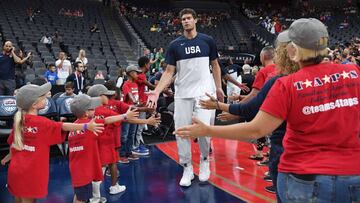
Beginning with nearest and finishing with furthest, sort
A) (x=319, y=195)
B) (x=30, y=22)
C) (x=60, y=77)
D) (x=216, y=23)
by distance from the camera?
1. (x=319, y=195)
2. (x=60, y=77)
3. (x=30, y=22)
4. (x=216, y=23)

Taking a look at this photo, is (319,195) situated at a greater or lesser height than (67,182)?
greater

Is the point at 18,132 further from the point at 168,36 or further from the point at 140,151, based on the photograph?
the point at 168,36

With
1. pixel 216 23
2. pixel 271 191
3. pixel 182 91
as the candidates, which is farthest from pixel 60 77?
pixel 216 23

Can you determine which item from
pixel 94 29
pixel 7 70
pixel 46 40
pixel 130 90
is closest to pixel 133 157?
pixel 130 90

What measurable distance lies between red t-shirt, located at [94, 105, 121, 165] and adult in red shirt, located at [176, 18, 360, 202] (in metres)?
2.61

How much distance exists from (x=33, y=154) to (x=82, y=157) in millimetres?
546

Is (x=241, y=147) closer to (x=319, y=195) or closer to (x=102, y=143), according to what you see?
(x=102, y=143)

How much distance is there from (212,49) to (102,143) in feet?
5.68

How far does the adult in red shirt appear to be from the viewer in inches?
67.2

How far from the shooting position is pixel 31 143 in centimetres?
310

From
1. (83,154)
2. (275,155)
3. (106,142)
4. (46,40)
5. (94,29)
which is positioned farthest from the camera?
(94,29)

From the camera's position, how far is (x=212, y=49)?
4.64 m

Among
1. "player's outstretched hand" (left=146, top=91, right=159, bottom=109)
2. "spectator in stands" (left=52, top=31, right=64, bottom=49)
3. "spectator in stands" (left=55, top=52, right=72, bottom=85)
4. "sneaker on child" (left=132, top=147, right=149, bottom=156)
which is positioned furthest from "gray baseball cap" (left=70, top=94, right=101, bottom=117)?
"spectator in stands" (left=52, top=31, right=64, bottom=49)

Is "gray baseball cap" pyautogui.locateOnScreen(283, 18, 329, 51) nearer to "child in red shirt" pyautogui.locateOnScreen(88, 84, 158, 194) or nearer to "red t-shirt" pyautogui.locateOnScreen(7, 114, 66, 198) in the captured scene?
"red t-shirt" pyautogui.locateOnScreen(7, 114, 66, 198)
